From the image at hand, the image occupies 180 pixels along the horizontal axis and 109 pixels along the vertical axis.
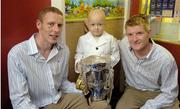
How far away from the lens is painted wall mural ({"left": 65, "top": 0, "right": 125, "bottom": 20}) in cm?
220

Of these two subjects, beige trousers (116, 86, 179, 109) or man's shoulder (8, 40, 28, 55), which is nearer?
man's shoulder (8, 40, 28, 55)

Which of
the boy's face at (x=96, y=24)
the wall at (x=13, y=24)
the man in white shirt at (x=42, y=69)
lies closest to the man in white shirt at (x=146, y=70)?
the boy's face at (x=96, y=24)

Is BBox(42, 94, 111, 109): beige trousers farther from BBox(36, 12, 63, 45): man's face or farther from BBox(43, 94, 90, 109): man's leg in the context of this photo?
BBox(36, 12, 63, 45): man's face

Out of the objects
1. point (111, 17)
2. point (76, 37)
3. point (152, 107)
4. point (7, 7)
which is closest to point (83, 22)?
point (76, 37)

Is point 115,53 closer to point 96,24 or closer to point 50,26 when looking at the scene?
point 96,24

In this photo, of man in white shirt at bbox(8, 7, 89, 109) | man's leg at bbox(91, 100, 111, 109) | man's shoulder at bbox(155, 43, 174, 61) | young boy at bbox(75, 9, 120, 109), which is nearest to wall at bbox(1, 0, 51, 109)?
man in white shirt at bbox(8, 7, 89, 109)

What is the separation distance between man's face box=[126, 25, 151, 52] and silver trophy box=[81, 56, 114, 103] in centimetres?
25

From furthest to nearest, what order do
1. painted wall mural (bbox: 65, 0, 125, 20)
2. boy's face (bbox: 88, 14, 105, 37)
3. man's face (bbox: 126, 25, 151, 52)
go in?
1. painted wall mural (bbox: 65, 0, 125, 20)
2. boy's face (bbox: 88, 14, 105, 37)
3. man's face (bbox: 126, 25, 151, 52)

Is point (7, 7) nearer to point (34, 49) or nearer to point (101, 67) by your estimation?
point (34, 49)

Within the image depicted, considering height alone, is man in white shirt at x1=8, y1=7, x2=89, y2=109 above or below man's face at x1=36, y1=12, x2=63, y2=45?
below

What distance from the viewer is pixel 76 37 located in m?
2.34

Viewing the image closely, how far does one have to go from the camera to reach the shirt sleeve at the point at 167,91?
1.80 meters

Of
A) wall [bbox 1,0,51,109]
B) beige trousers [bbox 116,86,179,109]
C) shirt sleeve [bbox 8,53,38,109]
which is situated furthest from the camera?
beige trousers [bbox 116,86,179,109]

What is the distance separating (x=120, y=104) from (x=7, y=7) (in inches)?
42.4
